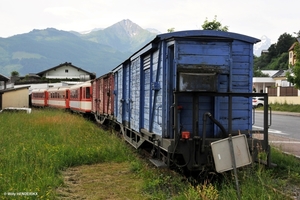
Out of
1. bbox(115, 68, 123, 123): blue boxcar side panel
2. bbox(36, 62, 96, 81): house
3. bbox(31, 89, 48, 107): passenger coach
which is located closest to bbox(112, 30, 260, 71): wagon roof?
bbox(115, 68, 123, 123): blue boxcar side panel

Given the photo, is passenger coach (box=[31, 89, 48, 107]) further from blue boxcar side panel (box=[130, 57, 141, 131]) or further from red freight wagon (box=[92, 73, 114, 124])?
blue boxcar side panel (box=[130, 57, 141, 131])

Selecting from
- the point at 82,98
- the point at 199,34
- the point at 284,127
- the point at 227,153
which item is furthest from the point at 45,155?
the point at 82,98

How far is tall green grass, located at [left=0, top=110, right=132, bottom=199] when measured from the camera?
7.13m

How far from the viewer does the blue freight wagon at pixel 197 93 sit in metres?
7.22

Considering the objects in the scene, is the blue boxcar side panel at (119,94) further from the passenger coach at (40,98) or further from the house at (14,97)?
the passenger coach at (40,98)

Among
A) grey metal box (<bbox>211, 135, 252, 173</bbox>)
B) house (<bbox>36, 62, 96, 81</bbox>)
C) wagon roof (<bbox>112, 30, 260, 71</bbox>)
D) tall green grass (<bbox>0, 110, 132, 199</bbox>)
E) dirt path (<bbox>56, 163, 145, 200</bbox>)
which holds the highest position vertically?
house (<bbox>36, 62, 96, 81</bbox>)

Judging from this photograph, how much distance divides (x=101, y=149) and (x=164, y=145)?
391 cm

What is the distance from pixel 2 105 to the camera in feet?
123

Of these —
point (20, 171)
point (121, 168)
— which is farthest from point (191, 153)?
point (20, 171)

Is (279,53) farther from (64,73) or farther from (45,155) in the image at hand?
(45,155)

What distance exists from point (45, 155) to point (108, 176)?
203 cm

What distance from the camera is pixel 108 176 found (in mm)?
8672

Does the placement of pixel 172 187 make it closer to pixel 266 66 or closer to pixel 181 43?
pixel 181 43

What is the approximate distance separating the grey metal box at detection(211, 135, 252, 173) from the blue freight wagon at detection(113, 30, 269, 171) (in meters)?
1.32
